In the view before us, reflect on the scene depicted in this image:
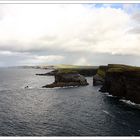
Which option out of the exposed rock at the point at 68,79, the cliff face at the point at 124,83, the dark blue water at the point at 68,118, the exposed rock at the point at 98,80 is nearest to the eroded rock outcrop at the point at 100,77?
the exposed rock at the point at 98,80

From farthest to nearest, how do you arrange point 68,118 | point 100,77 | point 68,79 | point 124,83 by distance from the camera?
point 100,77, point 68,79, point 124,83, point 68,118

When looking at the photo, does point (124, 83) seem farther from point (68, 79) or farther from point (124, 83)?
point (68, 79)

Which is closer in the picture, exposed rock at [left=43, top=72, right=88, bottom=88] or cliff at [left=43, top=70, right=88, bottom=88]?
exposed rock at [left=43, top=72, right=88, bottom=88]

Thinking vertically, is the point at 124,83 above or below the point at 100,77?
above

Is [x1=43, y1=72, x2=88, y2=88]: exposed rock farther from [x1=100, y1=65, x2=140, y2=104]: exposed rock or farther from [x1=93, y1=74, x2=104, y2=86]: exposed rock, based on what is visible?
[x1=100, y1=65, x2=140, y2=104]: exposed rock

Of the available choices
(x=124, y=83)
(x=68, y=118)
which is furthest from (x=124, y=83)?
(x=68, y=118)

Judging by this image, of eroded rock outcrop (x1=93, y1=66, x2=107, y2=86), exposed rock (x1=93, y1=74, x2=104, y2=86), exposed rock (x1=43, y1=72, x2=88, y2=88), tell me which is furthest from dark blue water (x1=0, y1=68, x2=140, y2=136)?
eroded rock outcrop (x1=93, y1=66, x2=107, y2=86)

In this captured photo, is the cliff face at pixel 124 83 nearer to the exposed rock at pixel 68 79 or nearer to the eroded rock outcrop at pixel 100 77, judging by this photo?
the exposed rock at pixel 68 79

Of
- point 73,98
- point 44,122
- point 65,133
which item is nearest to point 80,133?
point 65,133
